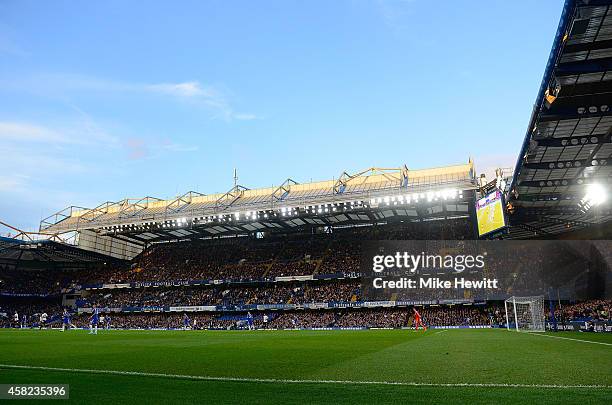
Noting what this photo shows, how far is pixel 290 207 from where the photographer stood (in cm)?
5075

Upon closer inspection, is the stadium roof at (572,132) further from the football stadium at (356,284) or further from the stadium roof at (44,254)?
the stadium roof at (44,254)

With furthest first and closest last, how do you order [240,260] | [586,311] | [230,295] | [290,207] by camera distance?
1. [240,260]
2. [230,295]
3. [290,207]
4. [586,311]

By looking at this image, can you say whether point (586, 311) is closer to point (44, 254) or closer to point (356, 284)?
point (356, 284)

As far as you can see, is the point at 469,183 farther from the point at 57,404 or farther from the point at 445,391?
the point at 57,404

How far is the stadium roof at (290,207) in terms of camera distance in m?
47.3

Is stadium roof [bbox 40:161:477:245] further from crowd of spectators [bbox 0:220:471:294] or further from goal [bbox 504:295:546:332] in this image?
goal [bbox 504:295:546:332]

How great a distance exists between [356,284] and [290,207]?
11248mm

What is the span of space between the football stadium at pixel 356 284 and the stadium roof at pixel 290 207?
26 cm

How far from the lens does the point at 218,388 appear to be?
757cm

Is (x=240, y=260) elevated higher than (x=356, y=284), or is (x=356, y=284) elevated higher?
(x=240, y=260)

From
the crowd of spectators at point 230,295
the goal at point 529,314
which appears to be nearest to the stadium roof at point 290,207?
the crowd of spectators at point 230,295

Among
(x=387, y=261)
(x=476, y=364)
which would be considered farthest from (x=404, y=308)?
(x=476, y=364)

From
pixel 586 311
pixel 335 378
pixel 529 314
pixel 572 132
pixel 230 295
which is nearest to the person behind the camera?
pixel 335 378

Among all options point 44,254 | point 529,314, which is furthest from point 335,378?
point 44,254
